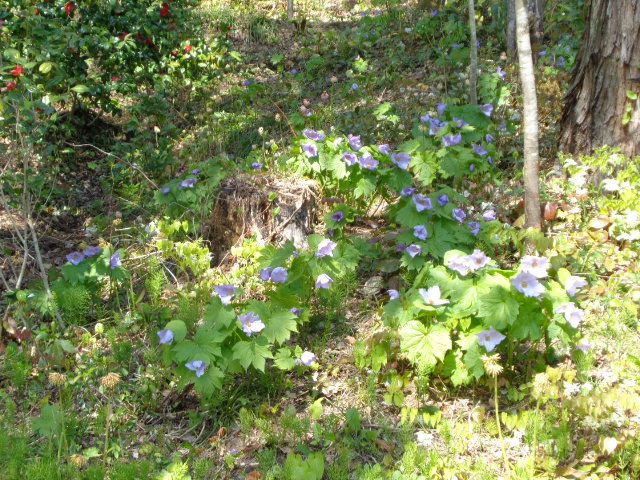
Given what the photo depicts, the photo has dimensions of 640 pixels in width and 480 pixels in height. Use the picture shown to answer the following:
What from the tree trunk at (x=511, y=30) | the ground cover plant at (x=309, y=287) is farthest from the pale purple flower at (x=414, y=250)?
the tree trunk at (x=511, y=30)

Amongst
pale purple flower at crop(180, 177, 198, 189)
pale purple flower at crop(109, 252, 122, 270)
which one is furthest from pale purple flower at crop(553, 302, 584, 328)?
pale purple flower at crop(180, 177, 198, 189)

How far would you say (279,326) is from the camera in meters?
2.95

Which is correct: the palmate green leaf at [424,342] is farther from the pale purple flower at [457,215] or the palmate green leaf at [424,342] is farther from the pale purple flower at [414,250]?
the pale purple flower at [457,215]

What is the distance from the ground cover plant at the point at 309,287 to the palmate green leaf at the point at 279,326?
0.01 meters

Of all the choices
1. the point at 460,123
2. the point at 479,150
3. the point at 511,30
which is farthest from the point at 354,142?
the point at 511,30

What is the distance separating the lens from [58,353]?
309 centimetres

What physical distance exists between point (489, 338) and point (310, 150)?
1.80 metres

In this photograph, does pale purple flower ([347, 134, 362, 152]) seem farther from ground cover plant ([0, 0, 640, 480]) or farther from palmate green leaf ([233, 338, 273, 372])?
palmate green leaf ([233, 338, 273, 372])

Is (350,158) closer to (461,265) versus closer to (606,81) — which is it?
(461,265)

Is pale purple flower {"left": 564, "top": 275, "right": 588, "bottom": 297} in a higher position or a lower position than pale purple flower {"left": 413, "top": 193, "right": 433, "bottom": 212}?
→ lower

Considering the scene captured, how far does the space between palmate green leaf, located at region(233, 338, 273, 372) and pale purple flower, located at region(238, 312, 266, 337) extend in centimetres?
4

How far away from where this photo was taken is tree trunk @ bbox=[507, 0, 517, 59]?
6098mm

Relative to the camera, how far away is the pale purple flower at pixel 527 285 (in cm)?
266

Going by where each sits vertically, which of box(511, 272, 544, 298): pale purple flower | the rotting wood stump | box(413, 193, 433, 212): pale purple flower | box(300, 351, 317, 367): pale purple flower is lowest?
box(300, 351, 317, 367): pale purple flower
